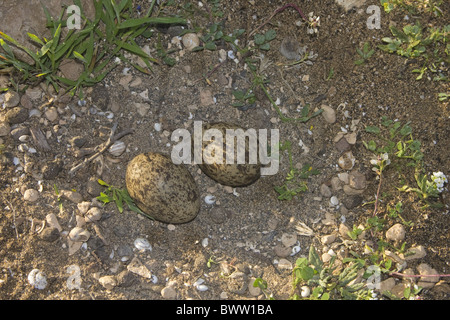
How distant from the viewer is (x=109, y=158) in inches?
117

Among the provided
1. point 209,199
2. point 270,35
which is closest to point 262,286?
point 209,199

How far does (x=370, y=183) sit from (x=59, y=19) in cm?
235

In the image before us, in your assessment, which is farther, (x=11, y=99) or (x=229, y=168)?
(x=11, y=99)

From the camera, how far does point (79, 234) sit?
2.78m

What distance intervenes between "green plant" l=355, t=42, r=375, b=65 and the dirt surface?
0.04 m

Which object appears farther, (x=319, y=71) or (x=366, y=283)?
(x=319, y=71)

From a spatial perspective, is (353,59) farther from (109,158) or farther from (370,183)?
(109,158)

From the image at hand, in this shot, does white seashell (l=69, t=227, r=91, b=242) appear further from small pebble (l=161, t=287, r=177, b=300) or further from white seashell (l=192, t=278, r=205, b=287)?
white seashell (l=192, t=278, r=205, b=287)

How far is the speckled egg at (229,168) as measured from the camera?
2.69 metres

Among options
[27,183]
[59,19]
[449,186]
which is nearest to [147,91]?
[59,19]

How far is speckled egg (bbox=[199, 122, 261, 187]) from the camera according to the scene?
269 centimetres

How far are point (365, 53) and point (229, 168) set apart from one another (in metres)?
1.30

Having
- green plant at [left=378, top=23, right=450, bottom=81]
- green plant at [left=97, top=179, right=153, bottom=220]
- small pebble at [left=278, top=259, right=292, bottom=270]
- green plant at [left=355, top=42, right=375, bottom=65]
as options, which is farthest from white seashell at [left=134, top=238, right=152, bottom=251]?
green plant at [left=378, top=23, right=450, bottom=81]

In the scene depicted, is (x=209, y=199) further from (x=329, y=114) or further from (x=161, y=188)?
(x=329, y=114)
